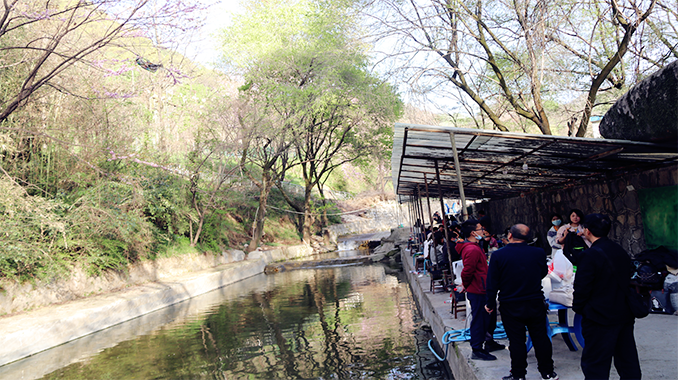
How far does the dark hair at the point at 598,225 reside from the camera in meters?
3.43

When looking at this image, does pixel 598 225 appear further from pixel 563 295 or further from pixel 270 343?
pixel 270 343

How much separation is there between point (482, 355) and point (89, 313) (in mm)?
9559

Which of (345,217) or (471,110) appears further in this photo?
(345,217)

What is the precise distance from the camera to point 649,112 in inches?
211

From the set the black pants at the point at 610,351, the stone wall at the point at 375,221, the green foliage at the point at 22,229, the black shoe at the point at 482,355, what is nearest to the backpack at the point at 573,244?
the black shoe at the point at 482,355

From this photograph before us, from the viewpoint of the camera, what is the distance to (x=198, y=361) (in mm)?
7621

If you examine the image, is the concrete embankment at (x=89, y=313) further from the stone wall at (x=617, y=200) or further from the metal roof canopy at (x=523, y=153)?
the stone wall at (x=617, y=200)

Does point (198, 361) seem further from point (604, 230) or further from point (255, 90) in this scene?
point (255, 90)

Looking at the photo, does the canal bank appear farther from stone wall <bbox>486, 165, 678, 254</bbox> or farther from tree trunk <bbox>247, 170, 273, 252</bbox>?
tree trunk <bbox>247, 170, 273, 252</bbox>

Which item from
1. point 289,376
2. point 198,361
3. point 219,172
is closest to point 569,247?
point 289,376

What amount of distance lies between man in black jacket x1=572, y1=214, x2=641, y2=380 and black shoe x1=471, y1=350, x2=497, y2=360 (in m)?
A: 1.35

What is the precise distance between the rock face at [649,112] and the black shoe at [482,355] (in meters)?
3.28

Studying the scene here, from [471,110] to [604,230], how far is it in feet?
46.4

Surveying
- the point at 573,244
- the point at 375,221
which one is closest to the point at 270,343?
the point at 573,244
